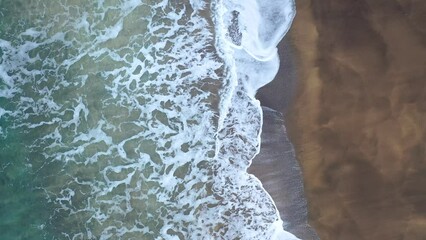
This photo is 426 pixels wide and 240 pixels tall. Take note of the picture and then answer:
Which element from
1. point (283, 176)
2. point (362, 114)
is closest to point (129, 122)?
point (283, 176)

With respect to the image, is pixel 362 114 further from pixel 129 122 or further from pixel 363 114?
pixel 129 122

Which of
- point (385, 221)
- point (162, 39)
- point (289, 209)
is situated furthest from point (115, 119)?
point (385, 221)

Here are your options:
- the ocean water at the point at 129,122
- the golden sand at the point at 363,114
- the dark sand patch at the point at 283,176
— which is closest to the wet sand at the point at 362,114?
the golden sand at the point at 363,114

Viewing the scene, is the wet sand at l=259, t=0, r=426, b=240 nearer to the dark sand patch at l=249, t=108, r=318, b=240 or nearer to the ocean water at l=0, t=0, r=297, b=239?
the dark sand patch at l=249, t=108, r=318, b=240

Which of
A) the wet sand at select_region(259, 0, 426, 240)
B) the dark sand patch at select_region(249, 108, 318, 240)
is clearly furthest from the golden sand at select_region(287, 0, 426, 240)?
the dark sand patch at select_region(249, 108, 318, 240)

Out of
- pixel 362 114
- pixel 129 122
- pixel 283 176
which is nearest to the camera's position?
pixel 362 114

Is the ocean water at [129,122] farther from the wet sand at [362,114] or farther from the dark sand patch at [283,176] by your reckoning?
the wet sand at [362,114]
